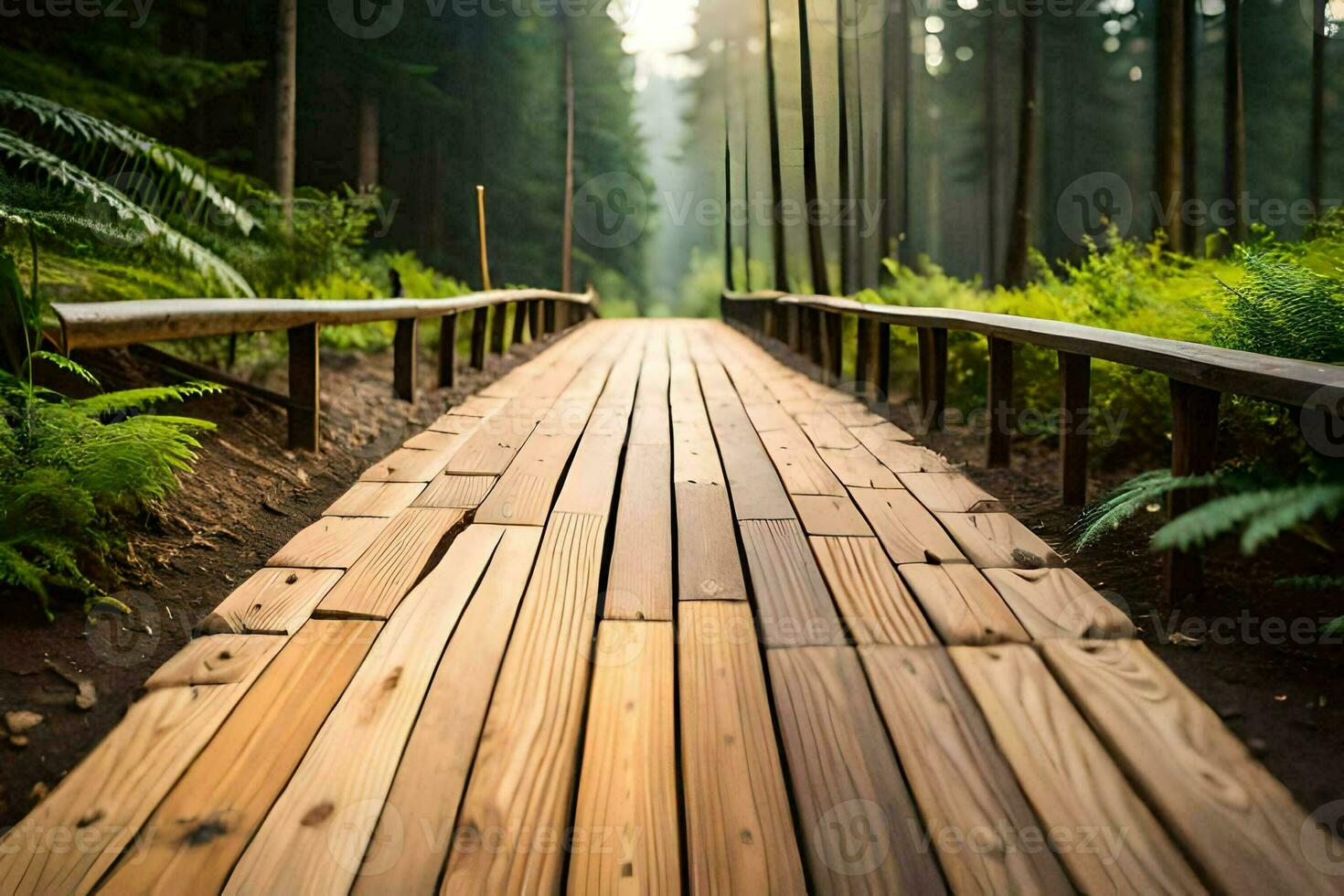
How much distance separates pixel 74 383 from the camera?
327 centimetres

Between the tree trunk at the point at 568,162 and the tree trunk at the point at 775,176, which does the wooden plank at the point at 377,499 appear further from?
the tree trunk at the point at 568,162

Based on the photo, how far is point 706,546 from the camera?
2.83 metres

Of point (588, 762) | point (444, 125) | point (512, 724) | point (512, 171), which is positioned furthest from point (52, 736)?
point (512, 171)

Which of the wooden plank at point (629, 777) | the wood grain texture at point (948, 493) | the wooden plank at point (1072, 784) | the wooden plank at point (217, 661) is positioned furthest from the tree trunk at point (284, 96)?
the wooden plank at point (1072, 784)

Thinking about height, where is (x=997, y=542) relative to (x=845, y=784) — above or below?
above

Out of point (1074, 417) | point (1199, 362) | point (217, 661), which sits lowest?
point (217, 661)

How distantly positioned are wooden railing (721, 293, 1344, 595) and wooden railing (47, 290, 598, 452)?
2.95 meters

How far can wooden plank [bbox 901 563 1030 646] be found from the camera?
2.13 meters

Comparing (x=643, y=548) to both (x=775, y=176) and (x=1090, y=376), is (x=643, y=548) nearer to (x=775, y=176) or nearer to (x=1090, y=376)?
(x=1090, y=376)

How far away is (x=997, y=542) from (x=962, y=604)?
0.62 metres

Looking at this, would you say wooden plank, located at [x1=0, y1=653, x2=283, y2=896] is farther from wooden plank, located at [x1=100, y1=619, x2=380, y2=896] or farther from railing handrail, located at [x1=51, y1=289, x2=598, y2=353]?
railing handrail, located at [x1=51, y1=289, x2=598, y2=353]

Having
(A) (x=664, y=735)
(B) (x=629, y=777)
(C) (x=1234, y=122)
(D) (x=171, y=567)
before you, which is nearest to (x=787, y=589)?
(A) (x=664, y=735)

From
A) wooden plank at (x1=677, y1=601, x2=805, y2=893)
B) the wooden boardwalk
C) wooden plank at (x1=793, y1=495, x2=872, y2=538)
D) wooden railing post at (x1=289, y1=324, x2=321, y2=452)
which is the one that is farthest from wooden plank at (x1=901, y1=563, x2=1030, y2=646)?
wooden railing post at (x1=289, y1=324, x2=321, y2=452)

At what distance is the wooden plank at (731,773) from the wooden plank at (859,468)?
1.68m
